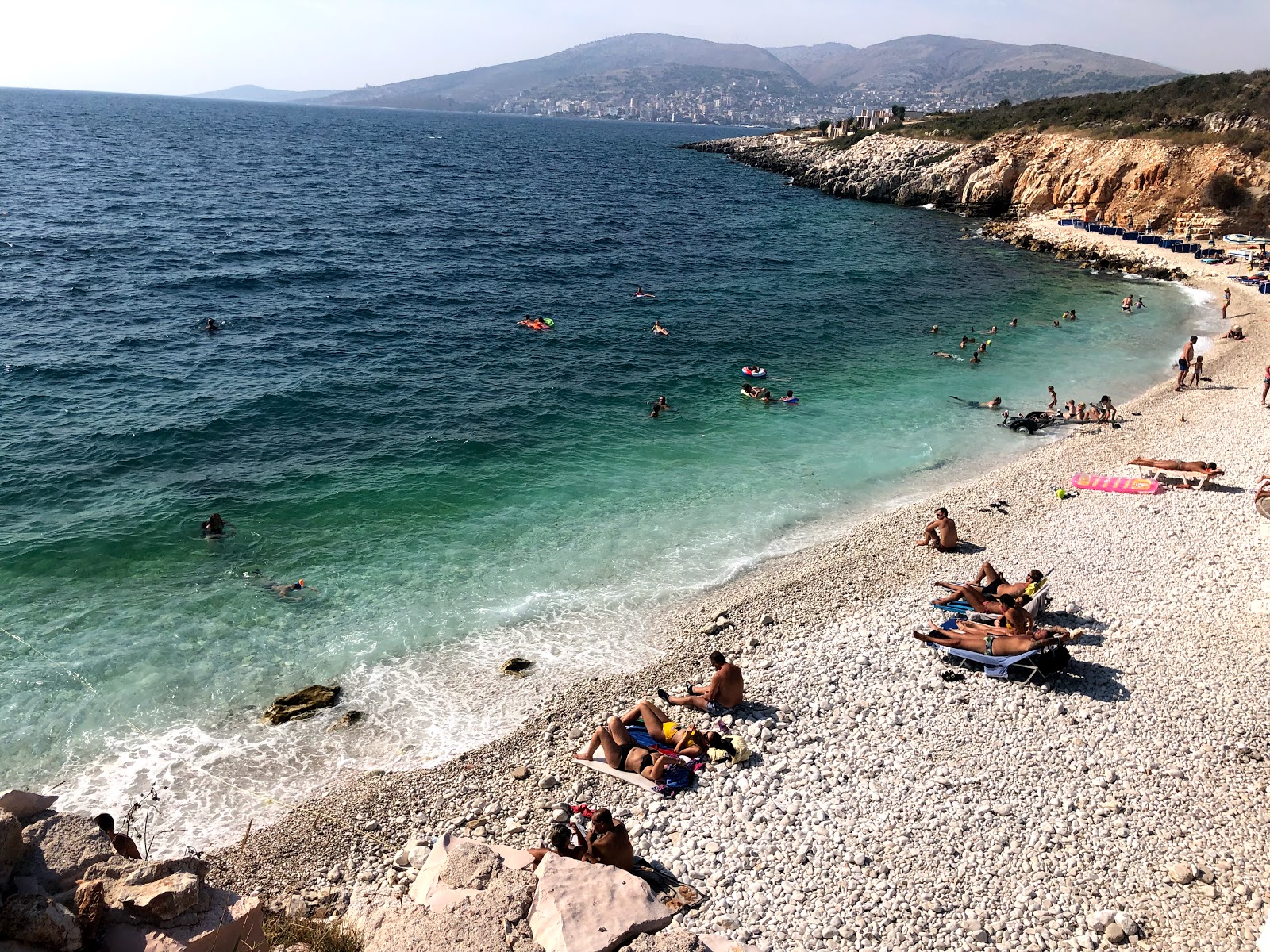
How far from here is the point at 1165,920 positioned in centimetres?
924

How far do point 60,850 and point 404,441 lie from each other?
18556 millimetres

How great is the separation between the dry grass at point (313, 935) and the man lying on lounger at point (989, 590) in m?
12.8

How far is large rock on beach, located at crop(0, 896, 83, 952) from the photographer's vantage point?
6512mm

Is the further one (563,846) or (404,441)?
(404,441)

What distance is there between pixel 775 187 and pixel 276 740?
96757mm

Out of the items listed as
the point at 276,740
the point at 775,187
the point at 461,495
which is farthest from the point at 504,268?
the point at 775,187

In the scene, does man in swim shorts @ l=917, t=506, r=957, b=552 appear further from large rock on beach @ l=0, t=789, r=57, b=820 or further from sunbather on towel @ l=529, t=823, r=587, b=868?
large rock on beach @ l=0, t=789, r=57, b=820

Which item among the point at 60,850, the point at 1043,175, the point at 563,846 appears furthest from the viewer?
the point at 1043,175

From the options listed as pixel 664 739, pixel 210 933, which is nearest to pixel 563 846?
pixel 664 739

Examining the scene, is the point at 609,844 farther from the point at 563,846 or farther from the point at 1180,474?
the point at 1180,474

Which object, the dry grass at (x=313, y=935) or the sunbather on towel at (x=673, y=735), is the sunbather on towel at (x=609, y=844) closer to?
the sunbather on towel at (x=673, y=735)

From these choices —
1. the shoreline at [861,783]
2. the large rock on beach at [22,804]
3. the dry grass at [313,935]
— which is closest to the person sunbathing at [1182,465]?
the shoreline at [861,783]

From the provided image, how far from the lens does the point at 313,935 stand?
331 inches

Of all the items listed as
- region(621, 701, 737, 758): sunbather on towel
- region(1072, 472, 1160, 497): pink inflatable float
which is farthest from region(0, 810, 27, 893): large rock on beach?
region(1072, 472, 1160, 497): pink inflatable float
